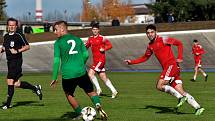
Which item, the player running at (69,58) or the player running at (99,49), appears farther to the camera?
the player running at (99,49)

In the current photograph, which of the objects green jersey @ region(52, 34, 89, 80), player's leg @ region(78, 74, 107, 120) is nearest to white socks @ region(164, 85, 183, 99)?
player's leg @ region(78, 74, 107, 120)

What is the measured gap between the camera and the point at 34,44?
48.4 meters

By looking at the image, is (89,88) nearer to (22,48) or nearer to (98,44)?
(22,48)

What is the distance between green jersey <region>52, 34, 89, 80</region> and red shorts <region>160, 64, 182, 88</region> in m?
2.48

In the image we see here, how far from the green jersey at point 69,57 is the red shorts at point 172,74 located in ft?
8.14

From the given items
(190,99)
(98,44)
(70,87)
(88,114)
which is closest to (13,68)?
(70,87)

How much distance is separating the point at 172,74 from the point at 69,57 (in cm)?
290

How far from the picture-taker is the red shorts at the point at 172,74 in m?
12.8

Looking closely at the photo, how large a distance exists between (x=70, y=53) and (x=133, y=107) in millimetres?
3834

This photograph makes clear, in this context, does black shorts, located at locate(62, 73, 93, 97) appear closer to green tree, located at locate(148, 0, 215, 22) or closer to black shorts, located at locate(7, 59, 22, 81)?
black shorts, located at locate(7, 59, 22, 81)

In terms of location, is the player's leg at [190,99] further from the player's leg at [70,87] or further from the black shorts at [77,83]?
the player's leg at [70,87]

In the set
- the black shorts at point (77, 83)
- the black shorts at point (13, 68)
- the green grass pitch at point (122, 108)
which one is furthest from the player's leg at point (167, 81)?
the black shorts at point (13, 68)

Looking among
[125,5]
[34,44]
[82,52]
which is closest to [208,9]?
[34,44]

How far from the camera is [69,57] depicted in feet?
36.5
